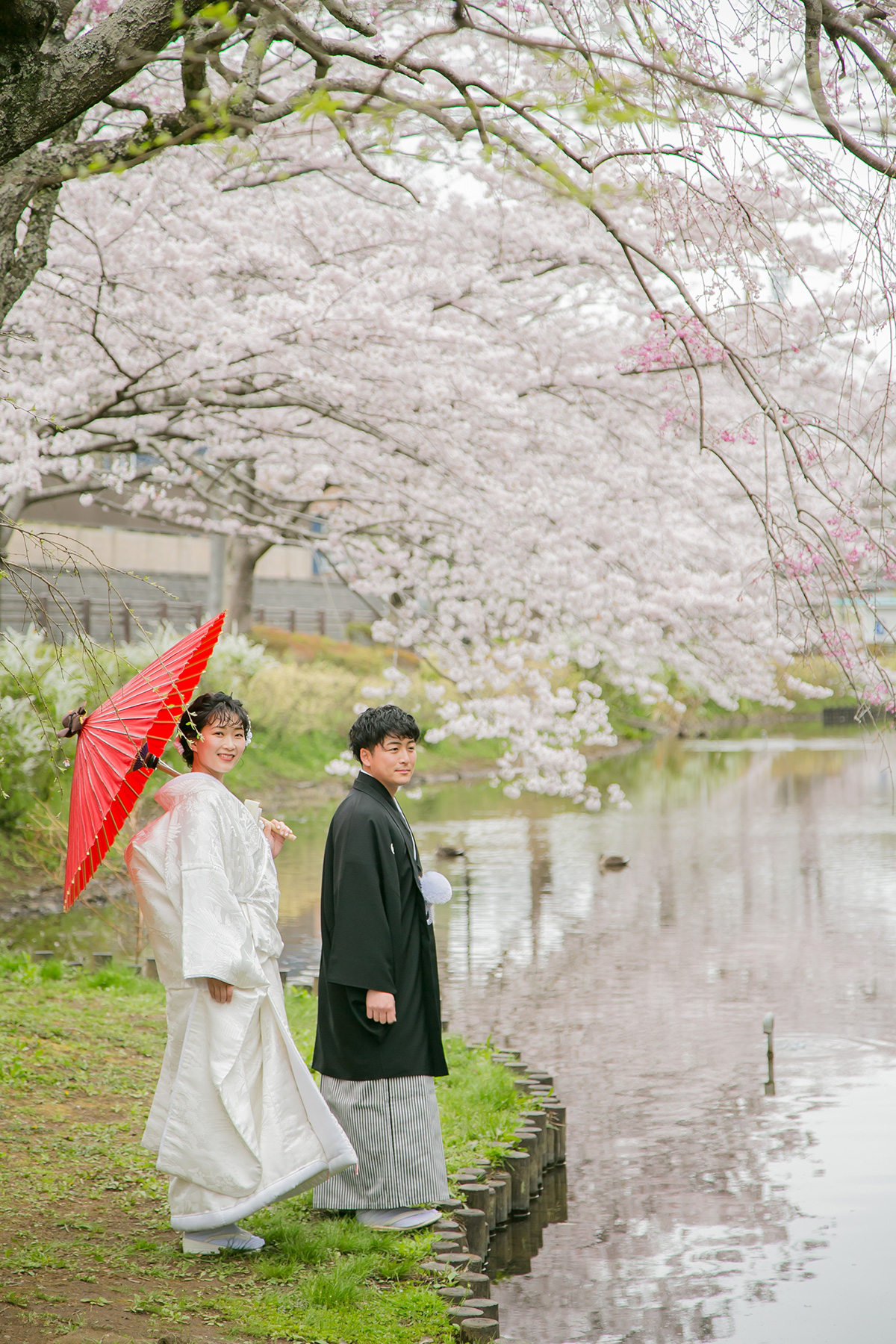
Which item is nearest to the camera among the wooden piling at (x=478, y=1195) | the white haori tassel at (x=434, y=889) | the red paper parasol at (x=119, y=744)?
the red paper parasol at (x=119, y=744)

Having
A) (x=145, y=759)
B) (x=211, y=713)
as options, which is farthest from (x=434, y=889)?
(x=145, y=759)

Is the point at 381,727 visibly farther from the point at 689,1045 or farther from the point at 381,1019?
the point at 689,1045

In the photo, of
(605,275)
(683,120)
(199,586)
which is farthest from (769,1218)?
(199,586)

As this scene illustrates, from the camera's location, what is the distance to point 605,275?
40.3 feet

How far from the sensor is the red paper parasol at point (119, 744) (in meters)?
3.63

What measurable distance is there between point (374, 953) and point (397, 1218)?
881 millimetres

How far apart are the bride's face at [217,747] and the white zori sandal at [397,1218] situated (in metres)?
1.52

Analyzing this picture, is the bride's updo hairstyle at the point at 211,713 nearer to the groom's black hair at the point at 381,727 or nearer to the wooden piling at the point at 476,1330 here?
the groom's black hair at the point at 381,727

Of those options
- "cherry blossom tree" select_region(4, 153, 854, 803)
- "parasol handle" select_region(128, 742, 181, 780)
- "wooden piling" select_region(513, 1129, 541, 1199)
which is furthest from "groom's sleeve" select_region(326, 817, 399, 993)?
"cherry blossom tree" select_region(4, 153, 854, 803)

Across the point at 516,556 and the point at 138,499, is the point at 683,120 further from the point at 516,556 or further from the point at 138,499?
the point at 138,499

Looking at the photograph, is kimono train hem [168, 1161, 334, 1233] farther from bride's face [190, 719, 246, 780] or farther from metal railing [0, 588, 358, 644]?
metal railing [0, 588, 358, 644]

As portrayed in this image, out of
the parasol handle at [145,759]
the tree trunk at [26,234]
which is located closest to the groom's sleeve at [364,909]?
the parasol handle at [145,759]

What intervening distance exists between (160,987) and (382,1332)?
453cm

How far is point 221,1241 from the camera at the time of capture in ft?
12.6
